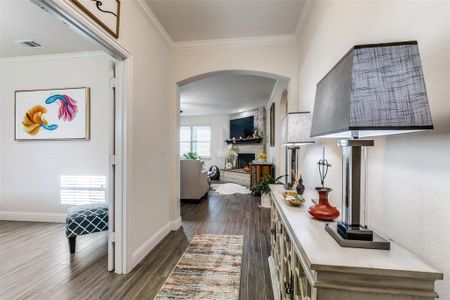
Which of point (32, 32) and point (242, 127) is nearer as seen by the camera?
point (32, 32)

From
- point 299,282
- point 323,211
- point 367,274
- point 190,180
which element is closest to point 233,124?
point 190,180

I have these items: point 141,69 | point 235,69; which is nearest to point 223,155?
point 235,69

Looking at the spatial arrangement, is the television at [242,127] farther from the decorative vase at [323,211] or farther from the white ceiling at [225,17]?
the decorative vase at [323,211]

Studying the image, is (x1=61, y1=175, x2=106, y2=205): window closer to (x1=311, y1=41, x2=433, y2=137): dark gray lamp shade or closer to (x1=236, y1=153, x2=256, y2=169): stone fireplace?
(x1=311, y1=41, x2=433, y2=137): dark gray lamp shade

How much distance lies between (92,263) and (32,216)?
220 centimetres

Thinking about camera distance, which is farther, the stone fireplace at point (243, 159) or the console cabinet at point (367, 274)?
the stone fireplace at point (243, 159)

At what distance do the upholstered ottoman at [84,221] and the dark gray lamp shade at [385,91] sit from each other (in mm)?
2763

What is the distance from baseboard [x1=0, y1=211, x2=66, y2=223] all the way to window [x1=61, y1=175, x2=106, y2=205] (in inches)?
10.7

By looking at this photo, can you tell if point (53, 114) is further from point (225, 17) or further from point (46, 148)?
point (225, 17)

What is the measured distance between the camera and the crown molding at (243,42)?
2.91 metres

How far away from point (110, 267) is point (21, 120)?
3.15 m

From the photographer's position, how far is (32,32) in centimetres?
269

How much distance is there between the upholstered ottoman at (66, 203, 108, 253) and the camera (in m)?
2.31

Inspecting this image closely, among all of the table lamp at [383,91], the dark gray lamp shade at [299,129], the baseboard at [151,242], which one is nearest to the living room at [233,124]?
the baseboard at [151,242]
